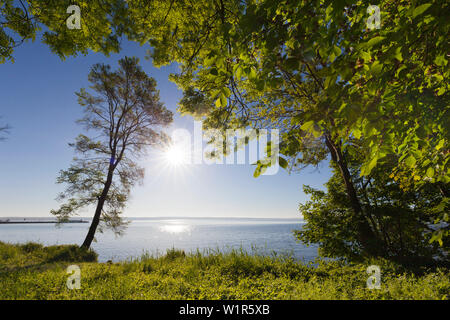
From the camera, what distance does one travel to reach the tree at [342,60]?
4.87 ft

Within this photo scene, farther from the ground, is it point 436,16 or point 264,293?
point 436,16

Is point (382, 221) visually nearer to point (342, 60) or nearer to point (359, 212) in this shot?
point (359, 212)

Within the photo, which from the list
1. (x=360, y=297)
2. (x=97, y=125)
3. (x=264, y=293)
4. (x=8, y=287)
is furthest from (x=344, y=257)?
(x=97, y=125)

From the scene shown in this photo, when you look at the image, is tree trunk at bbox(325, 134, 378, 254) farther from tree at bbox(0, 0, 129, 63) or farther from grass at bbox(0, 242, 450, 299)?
tree at bbox(0, 0, 129, 63)

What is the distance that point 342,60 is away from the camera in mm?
1485

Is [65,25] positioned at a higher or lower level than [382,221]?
higher

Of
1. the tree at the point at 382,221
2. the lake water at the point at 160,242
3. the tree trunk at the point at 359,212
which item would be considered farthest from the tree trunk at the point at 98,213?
the tree trunk at the point at 359,212

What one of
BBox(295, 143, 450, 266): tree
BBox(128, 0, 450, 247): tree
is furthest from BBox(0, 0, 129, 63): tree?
BBox(295, 143, 450, 266): tree

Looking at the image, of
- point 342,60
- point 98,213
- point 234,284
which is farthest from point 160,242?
point 342,60

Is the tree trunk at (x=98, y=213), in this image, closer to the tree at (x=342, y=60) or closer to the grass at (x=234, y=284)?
the grass at (x=234, y=284)

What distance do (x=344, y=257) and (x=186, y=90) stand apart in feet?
30.0

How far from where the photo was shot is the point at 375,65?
5.03 feet

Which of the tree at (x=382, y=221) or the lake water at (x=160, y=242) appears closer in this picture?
the tree at (x=382, y=221)
